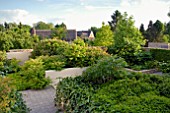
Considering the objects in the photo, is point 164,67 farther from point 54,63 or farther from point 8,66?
point 8,66

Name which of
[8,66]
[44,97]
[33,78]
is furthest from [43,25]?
[44,97]

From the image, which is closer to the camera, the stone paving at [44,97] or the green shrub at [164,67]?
the stone paving at [44,97]

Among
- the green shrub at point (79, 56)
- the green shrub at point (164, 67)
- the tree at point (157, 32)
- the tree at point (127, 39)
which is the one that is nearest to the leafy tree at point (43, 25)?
the tree at point (157, 32)

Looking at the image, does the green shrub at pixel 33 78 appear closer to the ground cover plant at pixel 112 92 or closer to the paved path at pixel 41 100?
the paved path at pixel 41 100

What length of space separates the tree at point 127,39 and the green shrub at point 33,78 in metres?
4.94

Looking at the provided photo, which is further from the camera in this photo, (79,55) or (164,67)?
(164,67)

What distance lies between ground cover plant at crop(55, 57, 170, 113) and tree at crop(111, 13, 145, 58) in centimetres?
610

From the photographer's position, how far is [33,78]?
7883 mm

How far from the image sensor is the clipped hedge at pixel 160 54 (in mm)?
10670

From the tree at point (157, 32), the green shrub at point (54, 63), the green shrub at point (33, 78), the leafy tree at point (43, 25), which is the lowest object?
the green shrub at point (33, 78)

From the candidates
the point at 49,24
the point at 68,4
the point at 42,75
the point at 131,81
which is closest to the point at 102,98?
the point at 131,81

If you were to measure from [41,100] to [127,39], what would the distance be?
721cm

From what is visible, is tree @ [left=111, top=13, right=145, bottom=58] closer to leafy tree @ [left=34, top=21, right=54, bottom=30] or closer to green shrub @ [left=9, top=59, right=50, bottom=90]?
green shrub @ [left=9, top=59, right=50, bottom=90]

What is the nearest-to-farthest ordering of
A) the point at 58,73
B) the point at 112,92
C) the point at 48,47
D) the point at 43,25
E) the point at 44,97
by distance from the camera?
the point at 112,92, the point at 44,97, the point at 58,73, the point at 48,47, the point at 43,25
